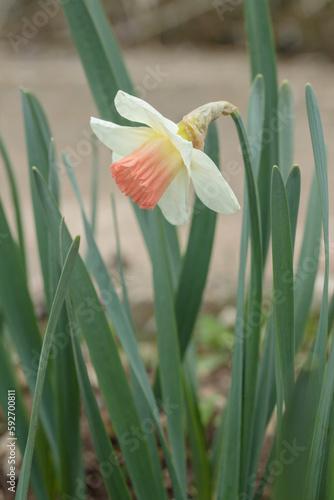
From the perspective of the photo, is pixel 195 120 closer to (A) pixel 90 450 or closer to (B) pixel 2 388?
(B) pixel 2 388

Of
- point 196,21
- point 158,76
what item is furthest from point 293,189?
point 196,21

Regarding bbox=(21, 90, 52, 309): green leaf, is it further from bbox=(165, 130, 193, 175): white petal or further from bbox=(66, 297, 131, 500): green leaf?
bbox=(165, 130, 193, 175): white petal

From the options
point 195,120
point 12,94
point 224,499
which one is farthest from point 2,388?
point 12,94

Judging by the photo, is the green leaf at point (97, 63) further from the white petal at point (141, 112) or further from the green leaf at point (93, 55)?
the white petal at point (141, 112)

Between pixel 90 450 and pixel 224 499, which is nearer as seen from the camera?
pixel 224 499

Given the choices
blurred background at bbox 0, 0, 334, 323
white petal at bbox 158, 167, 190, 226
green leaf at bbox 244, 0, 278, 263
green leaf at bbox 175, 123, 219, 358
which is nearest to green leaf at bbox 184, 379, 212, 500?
green leaf at bbox 175, 123, 219, 358
